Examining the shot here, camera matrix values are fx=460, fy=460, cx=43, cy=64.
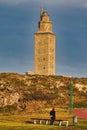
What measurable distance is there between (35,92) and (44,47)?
46971mm

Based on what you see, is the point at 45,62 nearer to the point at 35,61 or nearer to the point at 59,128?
the point at 35,61

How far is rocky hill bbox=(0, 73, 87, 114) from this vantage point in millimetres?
74062

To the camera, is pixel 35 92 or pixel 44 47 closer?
pixel 35 92

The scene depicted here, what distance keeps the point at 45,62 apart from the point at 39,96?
46.2m

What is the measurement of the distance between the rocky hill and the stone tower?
3383 centimetres

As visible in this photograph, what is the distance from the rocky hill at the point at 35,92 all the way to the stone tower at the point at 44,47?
33.8 metres

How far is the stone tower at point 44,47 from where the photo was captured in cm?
12188

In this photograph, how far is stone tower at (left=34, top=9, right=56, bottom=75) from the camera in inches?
4798

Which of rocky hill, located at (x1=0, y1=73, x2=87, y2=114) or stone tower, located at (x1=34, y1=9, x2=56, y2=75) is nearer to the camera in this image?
rocky hill, located at (x1=0, y1=73, x2=87, y2=114)

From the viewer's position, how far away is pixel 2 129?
4200 centimetres

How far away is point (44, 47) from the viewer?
406 ft

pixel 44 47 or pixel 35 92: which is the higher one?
pixel 44 47

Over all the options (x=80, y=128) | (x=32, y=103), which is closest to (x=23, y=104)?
(x=32, y=103)

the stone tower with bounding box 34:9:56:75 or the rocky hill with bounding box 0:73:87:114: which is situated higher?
the stone tower with bounding box 34:9:56:75
